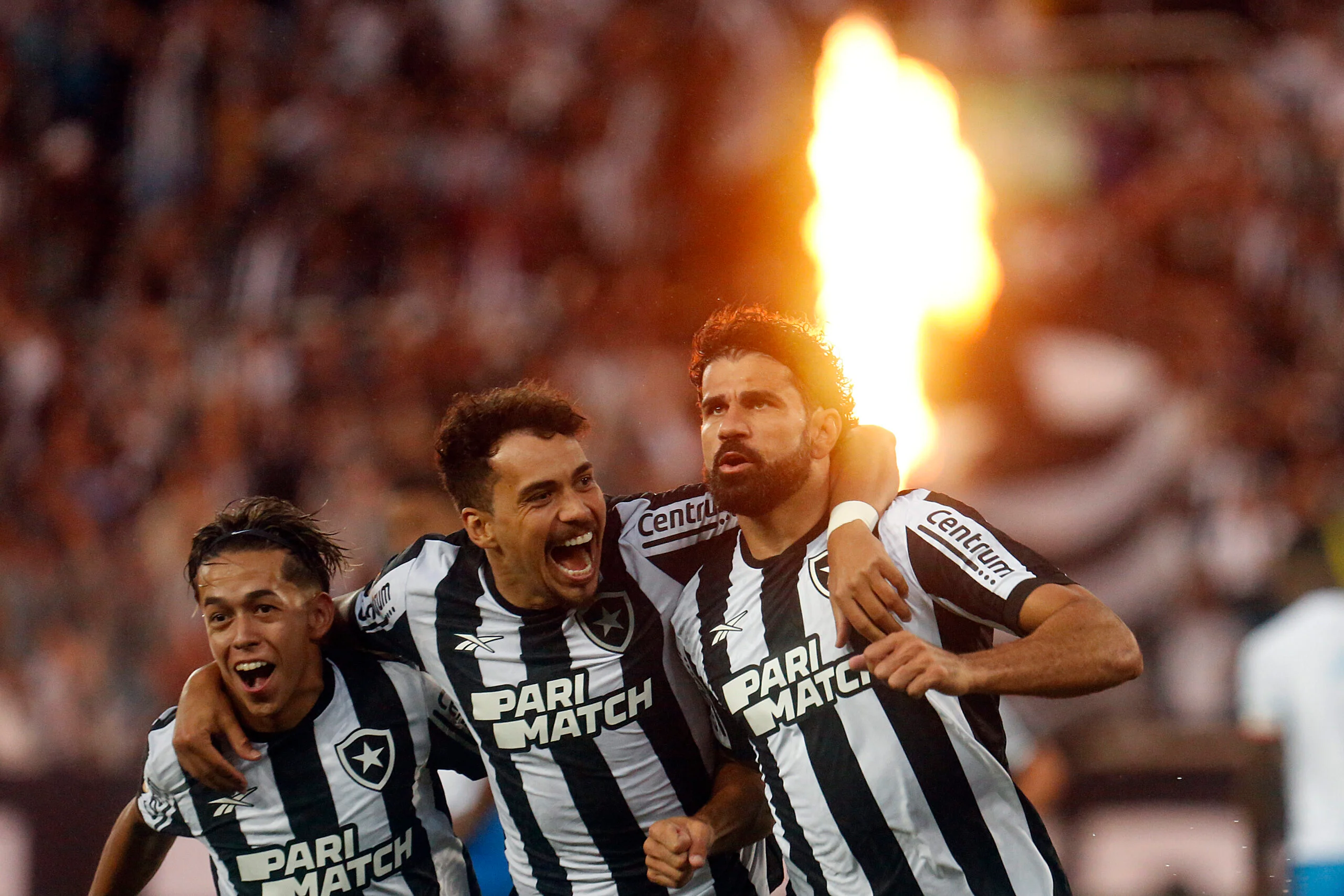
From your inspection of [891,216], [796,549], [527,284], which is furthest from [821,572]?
[891,216]

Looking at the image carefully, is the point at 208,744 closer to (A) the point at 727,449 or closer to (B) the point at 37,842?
(A) the point at 727,449

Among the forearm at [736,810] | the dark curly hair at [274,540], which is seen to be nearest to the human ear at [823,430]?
the forearm at [736,810]

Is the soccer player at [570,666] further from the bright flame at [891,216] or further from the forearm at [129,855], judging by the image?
the bright flame at [891,216]

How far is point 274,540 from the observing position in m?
3.53

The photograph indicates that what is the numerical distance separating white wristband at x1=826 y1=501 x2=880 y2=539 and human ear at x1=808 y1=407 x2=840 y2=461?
147mm

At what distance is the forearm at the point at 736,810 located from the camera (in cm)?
329

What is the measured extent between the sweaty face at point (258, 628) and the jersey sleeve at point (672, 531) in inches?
31.9

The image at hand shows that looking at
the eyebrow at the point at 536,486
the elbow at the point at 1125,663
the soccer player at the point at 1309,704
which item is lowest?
the soccer player at the point at 1309,704

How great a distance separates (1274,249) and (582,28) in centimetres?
513

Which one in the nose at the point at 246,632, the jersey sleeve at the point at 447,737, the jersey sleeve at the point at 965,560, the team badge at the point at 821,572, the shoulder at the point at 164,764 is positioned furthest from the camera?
the jersey sleeve at the point at 447,737

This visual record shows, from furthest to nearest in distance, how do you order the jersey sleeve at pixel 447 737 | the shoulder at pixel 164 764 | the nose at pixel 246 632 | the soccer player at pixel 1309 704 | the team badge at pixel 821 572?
the soccer player at pixel 1309 704
the jersey sleeve at pixel 447 737
the shoulder at pixel 164 764
the nose at pixel 246 632
the team badge at pixel 821 572

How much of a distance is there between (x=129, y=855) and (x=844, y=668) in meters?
1.97

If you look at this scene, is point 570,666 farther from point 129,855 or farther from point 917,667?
point 129,855

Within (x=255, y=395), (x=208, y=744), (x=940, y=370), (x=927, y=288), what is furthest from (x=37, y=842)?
(x=927, y=288)
